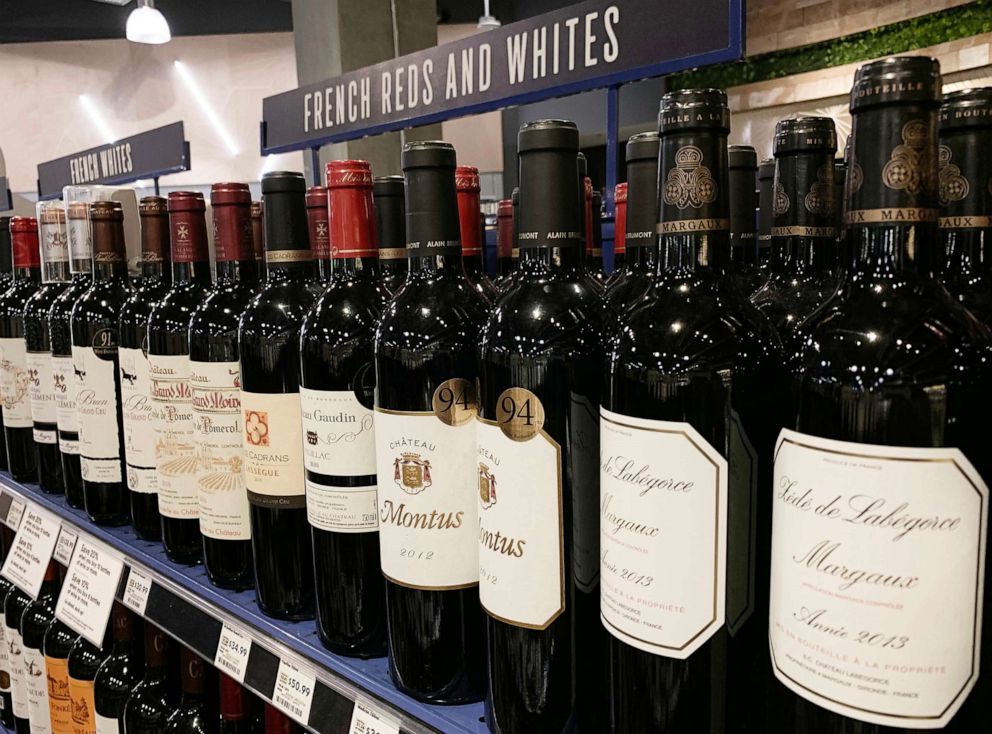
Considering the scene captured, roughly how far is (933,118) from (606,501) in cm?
33

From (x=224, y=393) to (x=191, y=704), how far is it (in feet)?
1.74

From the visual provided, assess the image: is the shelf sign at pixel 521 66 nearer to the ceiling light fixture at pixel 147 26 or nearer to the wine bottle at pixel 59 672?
the wine bottle at pixel 59 672

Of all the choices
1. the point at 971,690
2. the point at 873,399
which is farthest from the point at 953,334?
the point at 971,690

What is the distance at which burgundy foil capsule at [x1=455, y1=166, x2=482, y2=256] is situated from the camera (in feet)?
2.75

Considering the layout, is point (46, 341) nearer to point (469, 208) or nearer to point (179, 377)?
point (179, 377)

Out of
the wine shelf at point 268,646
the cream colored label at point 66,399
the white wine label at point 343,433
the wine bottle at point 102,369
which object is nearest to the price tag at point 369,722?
the wine shelf at point 268,646

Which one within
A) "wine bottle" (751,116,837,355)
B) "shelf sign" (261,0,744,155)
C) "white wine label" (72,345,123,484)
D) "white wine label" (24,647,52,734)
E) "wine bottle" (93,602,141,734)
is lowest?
"white wine label" (24,647,52,734)

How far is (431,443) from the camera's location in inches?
28.6

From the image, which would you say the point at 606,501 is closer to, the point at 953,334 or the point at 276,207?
the point at 953,334

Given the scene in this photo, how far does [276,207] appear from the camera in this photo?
0.89 metres

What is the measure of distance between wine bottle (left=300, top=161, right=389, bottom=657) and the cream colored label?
70 centimetres

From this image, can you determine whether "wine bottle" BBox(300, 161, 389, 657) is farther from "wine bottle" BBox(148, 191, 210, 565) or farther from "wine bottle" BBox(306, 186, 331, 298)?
"wine bottle" BBox(148, 191, 210, 565)

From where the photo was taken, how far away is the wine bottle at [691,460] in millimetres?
557

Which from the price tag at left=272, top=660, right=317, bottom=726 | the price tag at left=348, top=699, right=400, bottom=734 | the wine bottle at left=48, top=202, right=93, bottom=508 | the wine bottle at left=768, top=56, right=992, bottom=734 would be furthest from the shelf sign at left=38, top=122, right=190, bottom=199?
the wine bottle at left=768, top=56, right=992, bottom=734
